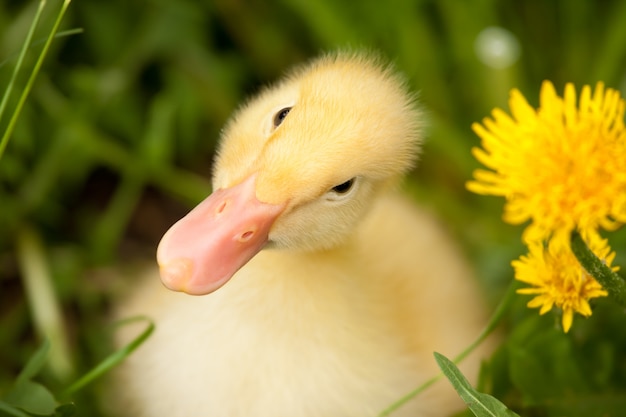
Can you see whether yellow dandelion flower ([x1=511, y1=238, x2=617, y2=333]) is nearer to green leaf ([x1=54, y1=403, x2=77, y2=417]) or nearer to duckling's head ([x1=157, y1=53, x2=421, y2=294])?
duckling's head ([x1=157, y1=53, x2=421, y2=294])

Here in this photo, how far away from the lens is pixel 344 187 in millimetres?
1346

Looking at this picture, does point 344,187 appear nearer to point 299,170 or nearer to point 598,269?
point 299,170

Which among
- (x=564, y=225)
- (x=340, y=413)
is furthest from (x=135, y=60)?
(x=564, y=225)

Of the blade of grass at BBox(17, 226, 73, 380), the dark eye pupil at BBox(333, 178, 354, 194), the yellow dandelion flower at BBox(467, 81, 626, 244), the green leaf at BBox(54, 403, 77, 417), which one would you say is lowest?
the green leaf at BBox(54, 403, 77, 417)

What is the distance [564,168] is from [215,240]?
487mm

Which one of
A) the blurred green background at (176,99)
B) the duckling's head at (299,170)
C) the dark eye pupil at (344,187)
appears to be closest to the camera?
the duckling's head at (299,170)

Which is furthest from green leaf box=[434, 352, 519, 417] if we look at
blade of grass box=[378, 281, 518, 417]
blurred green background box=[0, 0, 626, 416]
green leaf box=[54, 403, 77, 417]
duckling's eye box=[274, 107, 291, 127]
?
blurred green background box=[0, 0, 626, 416]

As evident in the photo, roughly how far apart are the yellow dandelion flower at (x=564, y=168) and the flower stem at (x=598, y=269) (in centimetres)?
2

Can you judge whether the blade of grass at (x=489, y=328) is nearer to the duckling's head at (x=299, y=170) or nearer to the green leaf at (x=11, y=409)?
the duckling's head at (x=299, y=170)

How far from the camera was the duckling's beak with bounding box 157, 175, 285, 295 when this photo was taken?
1201 mm

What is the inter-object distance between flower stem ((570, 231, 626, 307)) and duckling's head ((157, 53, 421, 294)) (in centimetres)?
35

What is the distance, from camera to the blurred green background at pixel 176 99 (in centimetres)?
216

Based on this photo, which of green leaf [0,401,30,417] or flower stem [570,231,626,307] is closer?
flower stem [570,231,626,307]

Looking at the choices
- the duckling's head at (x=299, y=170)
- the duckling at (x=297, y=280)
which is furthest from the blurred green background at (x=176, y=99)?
the duckling's head at (x=299, y=170)
